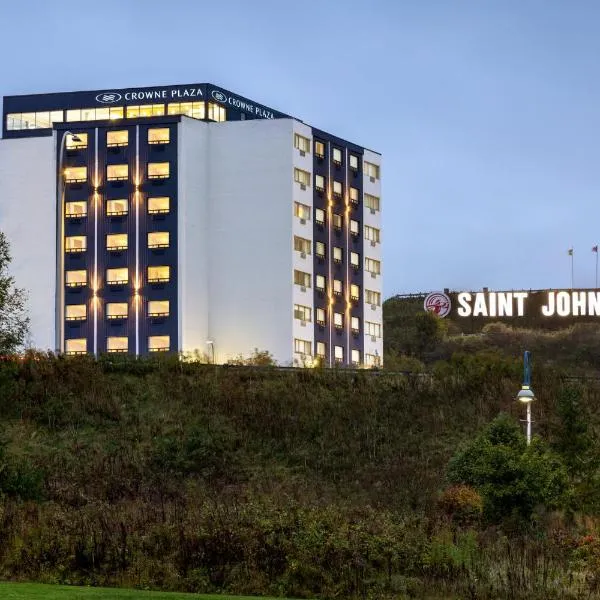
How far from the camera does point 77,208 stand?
112 meters

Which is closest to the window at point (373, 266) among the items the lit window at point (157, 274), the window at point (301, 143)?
the window at point (301, 143)

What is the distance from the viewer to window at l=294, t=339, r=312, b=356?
10956cm

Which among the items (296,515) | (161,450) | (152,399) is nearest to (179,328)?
(152,399)

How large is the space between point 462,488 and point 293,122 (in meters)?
72.2

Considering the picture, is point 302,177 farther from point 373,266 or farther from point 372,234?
point 373,266

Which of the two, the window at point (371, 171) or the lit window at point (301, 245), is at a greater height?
the window at point (371, 171)

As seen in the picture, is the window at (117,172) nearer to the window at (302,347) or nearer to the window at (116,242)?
the window at (116,242)

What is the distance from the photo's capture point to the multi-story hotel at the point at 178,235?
109250mm

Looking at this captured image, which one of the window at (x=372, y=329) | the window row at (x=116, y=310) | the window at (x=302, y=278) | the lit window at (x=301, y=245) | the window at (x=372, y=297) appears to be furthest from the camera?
the window at (x=372, y=297)

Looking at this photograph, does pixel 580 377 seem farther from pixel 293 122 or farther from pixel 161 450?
pixel 293 122

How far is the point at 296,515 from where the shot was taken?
95.8 feet

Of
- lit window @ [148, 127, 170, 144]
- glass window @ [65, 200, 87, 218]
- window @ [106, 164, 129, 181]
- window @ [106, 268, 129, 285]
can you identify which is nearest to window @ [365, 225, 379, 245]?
lit window @ [148, 127, 170, 144]

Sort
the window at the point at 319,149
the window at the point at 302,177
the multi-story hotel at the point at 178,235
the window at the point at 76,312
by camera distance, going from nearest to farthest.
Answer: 1. the multi-story hotel at the point at 178,235
2. the window at the point at 76,312
3. the window at the point at 302,177
4. the window at the point at 319,149

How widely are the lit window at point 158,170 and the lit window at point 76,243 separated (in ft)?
23.8
